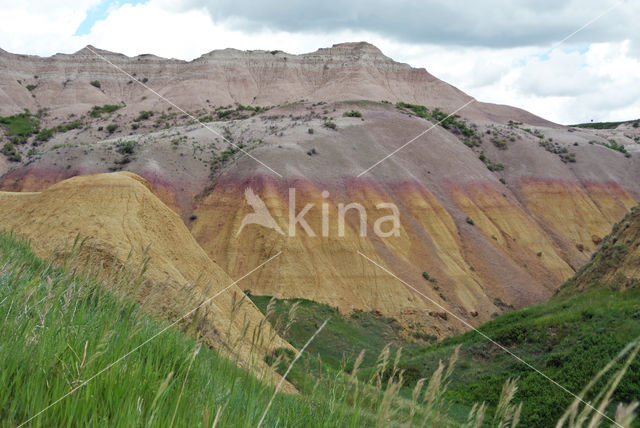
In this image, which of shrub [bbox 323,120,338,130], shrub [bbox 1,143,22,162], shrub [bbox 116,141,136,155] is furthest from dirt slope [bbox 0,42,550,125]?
shrub [bbox 116,141,136,155]

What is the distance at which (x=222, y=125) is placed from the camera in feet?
187

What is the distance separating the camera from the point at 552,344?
61.6 feet

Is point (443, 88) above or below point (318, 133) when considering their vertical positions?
above

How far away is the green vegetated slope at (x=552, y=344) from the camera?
14.9 meters

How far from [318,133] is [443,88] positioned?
51932 millimetres

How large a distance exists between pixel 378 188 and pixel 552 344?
26234mm

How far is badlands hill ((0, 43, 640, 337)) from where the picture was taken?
3622 centimetres

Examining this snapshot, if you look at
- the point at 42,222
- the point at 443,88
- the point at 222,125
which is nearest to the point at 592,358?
the point at 42,222

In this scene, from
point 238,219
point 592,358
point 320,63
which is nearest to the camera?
point 592,358

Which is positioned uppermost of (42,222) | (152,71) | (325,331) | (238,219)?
(152,71)

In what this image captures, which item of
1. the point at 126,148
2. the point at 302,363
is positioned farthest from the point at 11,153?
the point at 302,363

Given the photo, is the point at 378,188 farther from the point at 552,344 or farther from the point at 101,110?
the point at 101,110

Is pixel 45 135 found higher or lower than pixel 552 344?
higher

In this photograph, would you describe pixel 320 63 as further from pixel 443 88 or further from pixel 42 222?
pixel 42 222
